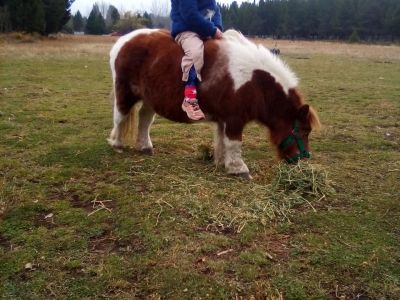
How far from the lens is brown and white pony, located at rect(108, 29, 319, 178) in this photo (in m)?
5.23

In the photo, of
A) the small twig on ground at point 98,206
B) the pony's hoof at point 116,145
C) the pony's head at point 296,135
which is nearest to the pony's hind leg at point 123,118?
the pony's hoof at point 116,145

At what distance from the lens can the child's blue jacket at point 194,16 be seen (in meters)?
5.22

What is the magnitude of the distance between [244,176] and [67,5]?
43.8 m

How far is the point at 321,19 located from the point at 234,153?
69754 mm

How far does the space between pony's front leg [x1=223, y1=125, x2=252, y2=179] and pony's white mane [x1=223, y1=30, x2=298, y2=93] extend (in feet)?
1.93

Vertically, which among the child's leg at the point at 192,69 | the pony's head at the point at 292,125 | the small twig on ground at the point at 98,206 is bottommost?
the small twig on ground at the point at 98,206

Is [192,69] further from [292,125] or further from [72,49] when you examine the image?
[72,49]

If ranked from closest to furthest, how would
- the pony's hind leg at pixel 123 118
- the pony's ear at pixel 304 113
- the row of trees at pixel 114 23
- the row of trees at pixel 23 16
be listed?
1. the pony's ear at pixel 304 113
2. the pony's hind leg at pixel 123 118
3. the row of trees at pixel 23 16
4. the row of trees at pixel 114 23

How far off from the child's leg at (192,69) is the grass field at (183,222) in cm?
84

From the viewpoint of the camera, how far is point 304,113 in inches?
204

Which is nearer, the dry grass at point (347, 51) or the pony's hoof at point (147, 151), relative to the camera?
the pony's hoof at point (147, 151)

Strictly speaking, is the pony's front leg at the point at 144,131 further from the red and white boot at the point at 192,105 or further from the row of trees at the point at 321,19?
the row of trees at the point at 321,19

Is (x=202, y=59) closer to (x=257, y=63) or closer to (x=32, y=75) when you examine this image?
(x=257, y=63)

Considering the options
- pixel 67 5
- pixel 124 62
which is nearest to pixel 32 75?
pixel 124 62
